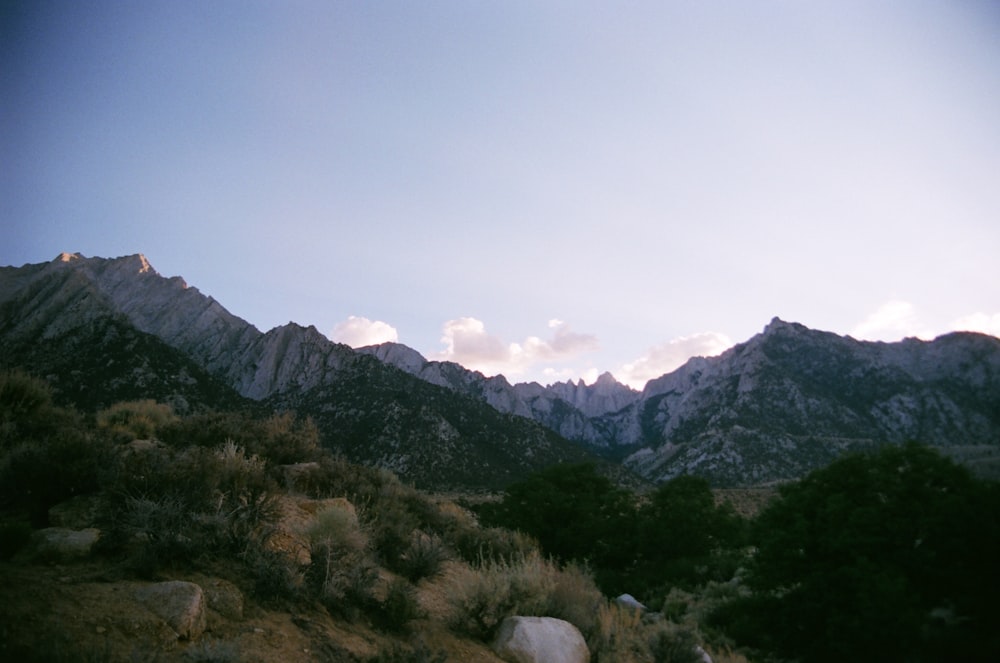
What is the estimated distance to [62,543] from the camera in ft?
16.8

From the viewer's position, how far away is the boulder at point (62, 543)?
4.98 m

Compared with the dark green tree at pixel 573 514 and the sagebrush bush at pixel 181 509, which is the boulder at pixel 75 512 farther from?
the dark green tree at pixel 573 514

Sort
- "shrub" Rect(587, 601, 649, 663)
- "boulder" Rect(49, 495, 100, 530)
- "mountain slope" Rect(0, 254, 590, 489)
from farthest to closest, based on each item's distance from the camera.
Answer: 1. "mountain slope" Rect(0, 254, 590, 489)
2. "shrub" Rect(587, 601, 649, 663)
3. "boulder" Rect(49, 495, 100, 530)

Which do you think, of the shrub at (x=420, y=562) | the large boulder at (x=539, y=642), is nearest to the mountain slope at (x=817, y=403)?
the shrub at (x=420, y=562)

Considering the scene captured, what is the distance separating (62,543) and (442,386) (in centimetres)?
7131

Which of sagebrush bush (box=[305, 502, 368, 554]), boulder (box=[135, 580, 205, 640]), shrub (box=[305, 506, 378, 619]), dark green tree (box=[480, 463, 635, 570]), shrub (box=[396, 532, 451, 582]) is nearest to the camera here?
boulder (box=[135, 580, 205, 640])

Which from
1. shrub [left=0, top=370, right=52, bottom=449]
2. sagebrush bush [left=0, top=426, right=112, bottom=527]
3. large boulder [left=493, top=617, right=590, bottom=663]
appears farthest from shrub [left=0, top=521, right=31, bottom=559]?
large boulder [left=493, top=617, right=590, bottom=663]

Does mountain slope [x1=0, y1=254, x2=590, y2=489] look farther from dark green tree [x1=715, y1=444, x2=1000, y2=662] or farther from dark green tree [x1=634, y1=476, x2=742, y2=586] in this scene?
dark green tree [x1=715, y1=444, x2=1000, y2=662]

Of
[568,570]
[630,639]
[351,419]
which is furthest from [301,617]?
[351,419]

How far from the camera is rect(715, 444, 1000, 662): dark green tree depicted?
5.90 meters

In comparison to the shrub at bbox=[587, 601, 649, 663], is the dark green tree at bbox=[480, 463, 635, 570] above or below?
below

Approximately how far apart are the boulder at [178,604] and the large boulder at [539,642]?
3199 millimetres

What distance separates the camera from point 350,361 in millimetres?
70438

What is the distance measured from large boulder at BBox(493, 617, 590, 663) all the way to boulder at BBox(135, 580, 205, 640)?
3.20m
